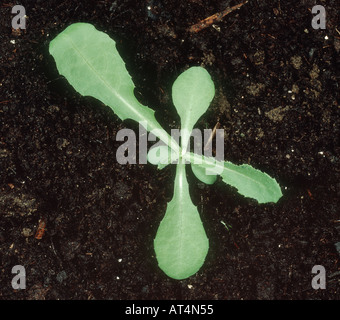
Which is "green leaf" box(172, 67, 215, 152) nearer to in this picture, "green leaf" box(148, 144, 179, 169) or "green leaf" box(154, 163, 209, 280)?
"green leaf" box(148, 144, 179, 169)

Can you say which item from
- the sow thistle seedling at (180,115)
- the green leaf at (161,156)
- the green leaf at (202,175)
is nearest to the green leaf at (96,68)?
the sow thistle seedling at (180,115)

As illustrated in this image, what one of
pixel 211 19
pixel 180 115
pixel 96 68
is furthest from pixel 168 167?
pixel 211 19

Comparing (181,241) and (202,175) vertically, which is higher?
(202,175)

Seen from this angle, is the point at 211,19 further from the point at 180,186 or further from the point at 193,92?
the point at 180,186

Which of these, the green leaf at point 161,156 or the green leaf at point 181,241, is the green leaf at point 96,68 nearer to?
the green leaf at point 161,156

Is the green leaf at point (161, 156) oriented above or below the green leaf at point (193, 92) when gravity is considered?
below
